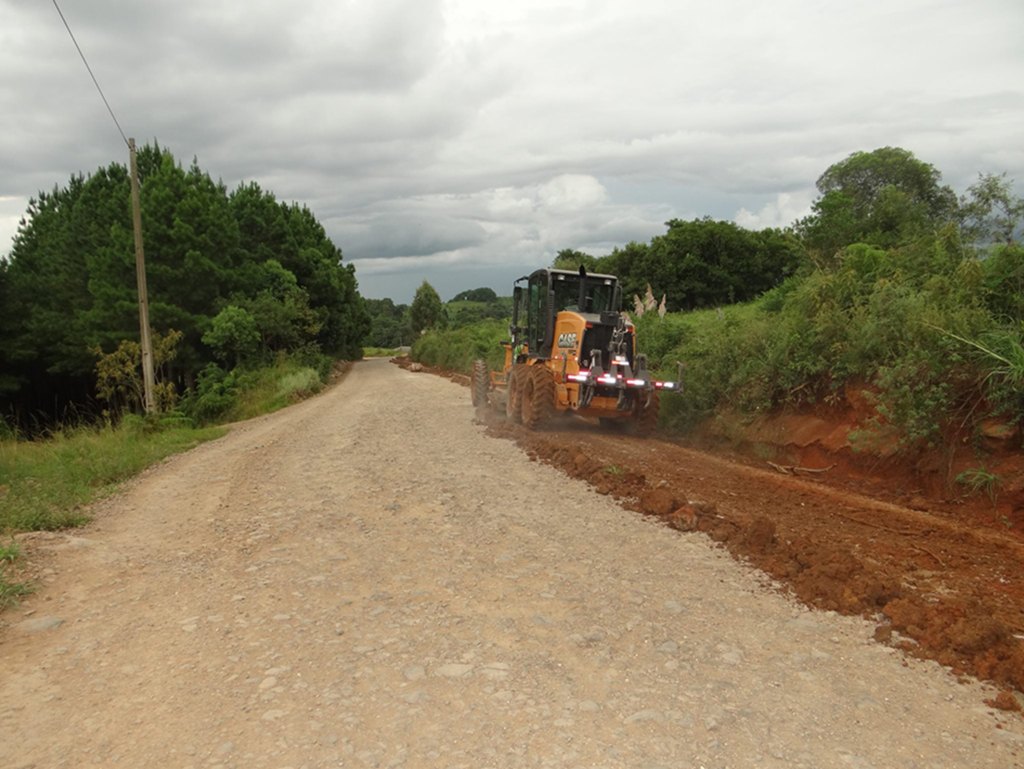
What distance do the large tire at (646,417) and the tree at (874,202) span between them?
10.2m

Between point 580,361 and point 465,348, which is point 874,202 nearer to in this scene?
point 465,348

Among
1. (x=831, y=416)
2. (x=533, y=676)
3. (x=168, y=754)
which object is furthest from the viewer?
(x=831, y=416)

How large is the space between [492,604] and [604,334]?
806 centimetres

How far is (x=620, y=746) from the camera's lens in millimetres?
3271

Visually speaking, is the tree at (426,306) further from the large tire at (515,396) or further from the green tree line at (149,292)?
the large tire at (515,396)

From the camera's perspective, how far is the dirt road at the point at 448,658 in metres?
3.29

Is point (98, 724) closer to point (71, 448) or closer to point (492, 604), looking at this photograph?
point (492, 604)

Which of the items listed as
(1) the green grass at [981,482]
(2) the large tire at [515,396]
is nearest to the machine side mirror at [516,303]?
(2) the large tire at [515,396]

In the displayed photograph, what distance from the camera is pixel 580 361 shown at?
1218cm

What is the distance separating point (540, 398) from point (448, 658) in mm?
8467

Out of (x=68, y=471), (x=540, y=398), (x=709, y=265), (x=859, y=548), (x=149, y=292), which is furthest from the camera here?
(x=709, y=265)

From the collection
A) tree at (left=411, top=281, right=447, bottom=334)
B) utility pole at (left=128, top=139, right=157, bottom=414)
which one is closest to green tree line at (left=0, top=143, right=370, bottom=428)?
utility pole at (left=128, top=139, right=157, bottom=414)

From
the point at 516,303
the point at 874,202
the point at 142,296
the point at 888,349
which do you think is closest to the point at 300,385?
the point at 142,296

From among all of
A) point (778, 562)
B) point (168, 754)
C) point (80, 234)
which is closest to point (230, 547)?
point (168, 754)
